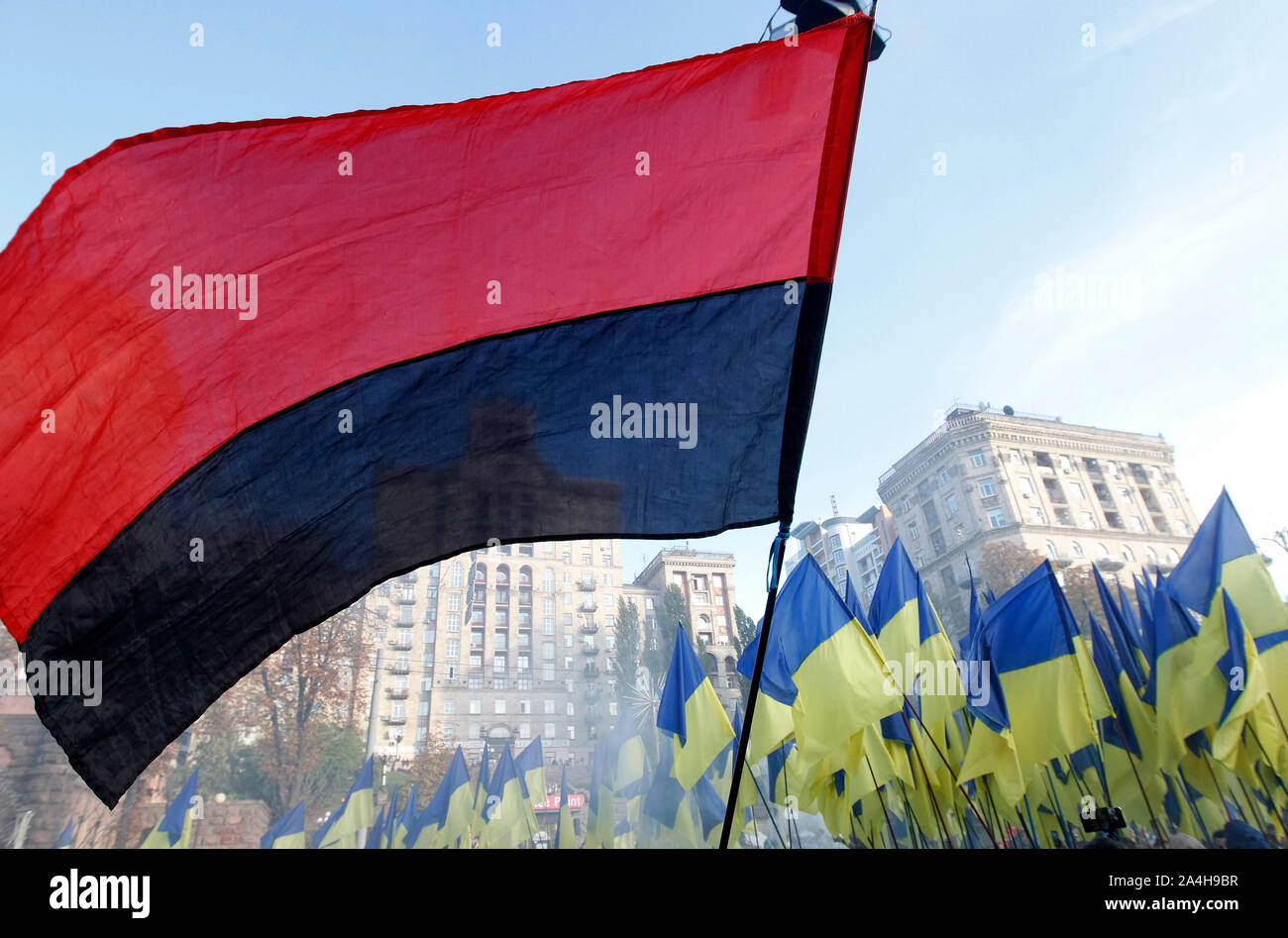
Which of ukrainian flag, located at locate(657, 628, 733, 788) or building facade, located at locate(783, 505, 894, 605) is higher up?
building facade, located at locate(783, 505, 894, 605)

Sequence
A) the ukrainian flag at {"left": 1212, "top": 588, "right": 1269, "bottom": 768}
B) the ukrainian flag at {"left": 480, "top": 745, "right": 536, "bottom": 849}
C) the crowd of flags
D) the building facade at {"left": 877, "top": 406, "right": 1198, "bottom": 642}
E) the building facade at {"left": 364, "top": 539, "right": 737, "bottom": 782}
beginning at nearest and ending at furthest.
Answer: the ukrainian flag at {"left": 1212, "top": 588, "right": 1269, "bottom": 768}
the crowd of flags
the ukrainian flag at {"left": 480, "top": 745, "right": 536, "bottom": 849}
the building facade at {"left": 877, "top": 406, "right": 1198, "bottom": 642}
the building facade at {"left": 364, "top": 539, "right": 737, "bottom": 782}

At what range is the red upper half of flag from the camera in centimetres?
297

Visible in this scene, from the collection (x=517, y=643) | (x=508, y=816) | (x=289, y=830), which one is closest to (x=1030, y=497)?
(x=517, y=643)

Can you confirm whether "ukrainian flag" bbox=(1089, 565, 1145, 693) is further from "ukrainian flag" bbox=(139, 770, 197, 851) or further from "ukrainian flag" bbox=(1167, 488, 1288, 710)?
"ukrainian flag" bbox=(139, 770, 197, 851)

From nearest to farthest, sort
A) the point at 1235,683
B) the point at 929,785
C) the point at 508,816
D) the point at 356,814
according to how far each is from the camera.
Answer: the point at 929,785, the point at 1235,683, the point at 356,814, the point at 508,816

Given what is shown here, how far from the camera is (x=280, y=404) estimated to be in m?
3.21

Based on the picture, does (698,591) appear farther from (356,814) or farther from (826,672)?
(826,672)

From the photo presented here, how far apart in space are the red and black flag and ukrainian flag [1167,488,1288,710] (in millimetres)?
9471

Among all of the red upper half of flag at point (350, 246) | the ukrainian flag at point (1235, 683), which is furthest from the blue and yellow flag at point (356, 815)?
the red upper half of flag at point (350, 246)

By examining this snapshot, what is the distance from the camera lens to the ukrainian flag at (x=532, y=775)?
21234 mm

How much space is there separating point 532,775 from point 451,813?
2582mm

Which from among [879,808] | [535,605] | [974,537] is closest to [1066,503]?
[974,537]

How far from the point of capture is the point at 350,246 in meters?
3.27
